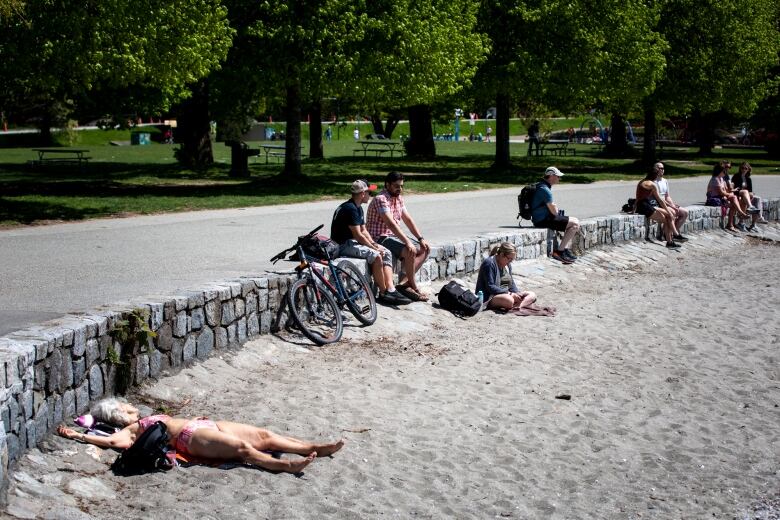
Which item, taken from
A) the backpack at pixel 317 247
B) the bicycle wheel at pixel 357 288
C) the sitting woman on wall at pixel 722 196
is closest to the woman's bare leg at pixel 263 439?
the backpack at pixel 317 247

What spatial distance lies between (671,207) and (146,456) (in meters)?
16.2

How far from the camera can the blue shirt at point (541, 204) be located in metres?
18.5

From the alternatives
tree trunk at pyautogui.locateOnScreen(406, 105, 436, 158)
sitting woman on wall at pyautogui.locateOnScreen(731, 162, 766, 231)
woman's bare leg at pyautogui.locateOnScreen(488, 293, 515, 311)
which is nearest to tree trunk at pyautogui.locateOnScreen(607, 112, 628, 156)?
tree trunk at pyautogui.locateOnScreen(406, 105, 436, 158)

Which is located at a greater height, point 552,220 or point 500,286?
point 552,220

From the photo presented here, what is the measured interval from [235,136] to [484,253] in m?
21.3

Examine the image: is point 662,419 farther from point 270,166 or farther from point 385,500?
point 270,166

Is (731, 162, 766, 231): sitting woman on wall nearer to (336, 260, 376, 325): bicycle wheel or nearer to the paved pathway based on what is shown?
the paved pathway

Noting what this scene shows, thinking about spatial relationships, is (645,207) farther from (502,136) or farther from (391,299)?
(502,136)

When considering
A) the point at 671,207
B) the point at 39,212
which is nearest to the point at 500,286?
the point at 671,207

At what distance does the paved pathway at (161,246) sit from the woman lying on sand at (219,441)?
1945mm

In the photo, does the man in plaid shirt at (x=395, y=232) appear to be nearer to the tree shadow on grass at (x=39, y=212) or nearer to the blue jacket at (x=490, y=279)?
the blue jacket at (x=490, y=279)

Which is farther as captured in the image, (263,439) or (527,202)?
(527,202)

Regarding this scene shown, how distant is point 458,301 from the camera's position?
13.9 m

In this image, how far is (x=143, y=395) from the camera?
9.31 meters
